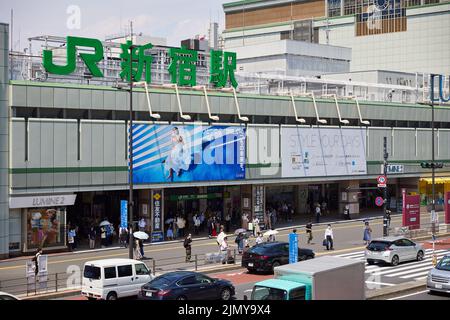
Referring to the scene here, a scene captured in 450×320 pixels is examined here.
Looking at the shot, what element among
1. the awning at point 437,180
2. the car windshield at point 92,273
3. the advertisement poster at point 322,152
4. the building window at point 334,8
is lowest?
the car windshield at point 92,273

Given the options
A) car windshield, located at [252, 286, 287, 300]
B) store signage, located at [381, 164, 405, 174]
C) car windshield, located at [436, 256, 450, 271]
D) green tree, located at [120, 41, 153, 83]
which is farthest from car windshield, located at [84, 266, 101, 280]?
store signage, located at [381, 164, 405, 174]

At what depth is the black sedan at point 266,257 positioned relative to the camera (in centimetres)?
3300

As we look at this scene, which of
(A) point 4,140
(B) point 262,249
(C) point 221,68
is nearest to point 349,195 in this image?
(C) point 221,68

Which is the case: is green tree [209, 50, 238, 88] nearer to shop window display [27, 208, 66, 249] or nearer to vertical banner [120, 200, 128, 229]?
vertical banner [120, 200, 128, 229]

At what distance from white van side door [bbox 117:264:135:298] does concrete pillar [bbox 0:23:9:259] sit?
47.6ft

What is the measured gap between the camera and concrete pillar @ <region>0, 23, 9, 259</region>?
38531mm

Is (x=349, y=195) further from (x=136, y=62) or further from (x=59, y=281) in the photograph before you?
(x=59, y=281)

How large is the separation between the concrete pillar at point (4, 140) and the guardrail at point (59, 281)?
24.1ft

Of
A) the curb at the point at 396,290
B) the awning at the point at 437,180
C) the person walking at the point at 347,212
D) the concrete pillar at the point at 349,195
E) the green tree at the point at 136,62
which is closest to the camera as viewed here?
the curb at the point at 396,290

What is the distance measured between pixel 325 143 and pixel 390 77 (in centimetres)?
2822

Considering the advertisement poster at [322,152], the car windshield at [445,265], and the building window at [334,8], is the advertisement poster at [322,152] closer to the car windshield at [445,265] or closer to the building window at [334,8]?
the car windshield at [445,265]

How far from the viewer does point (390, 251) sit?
116ft

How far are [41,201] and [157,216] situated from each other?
9.02m

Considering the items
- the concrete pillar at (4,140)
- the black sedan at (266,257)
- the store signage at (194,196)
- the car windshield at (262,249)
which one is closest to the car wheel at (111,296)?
the black sedan at (266,257)
